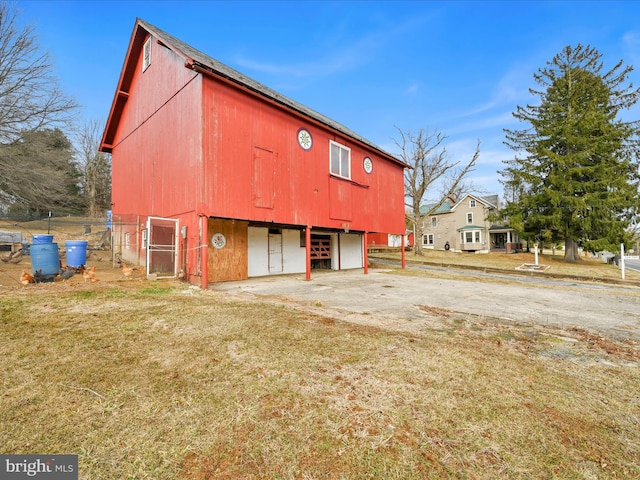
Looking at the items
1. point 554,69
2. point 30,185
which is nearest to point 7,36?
point 30,185

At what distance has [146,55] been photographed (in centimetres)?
1166

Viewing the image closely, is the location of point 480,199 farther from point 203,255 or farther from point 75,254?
point 75,254

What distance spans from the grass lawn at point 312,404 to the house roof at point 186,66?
26.0ft

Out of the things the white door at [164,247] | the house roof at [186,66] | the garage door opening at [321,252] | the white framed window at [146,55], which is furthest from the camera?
the garage door opening at [321,252]

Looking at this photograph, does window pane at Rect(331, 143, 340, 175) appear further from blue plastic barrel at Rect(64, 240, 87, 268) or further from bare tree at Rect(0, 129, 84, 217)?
bare tree at Rect(0, 129, 84, 217)

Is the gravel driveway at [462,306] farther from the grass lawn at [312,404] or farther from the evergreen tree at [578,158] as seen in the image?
the evergreen tree at [578,158]

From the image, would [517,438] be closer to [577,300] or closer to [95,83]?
[577,300]

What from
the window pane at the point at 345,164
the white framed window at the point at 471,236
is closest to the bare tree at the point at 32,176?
the window pane at the point at 345,164

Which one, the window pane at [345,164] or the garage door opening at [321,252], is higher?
the window pane at [345,164]

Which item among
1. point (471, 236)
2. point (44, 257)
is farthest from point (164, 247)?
point (471, 236)

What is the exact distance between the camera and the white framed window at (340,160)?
12.7m

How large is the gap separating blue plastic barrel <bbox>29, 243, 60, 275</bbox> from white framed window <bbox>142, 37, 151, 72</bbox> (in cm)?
825

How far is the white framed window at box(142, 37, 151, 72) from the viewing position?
37.6 feet

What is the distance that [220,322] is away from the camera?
4312mm
